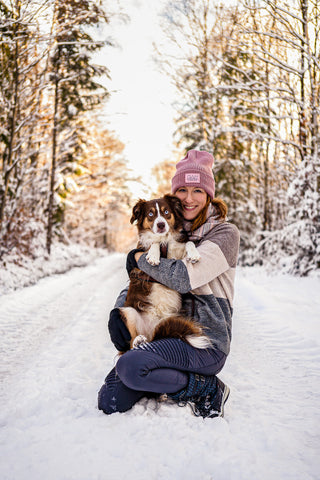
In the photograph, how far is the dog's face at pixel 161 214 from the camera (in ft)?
10.1

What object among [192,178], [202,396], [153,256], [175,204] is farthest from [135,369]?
[192,178]

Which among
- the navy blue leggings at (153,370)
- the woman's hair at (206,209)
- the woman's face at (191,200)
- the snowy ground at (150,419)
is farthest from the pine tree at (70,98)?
the navy blue leggings at (153,370)

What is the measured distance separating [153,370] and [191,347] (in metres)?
0.33

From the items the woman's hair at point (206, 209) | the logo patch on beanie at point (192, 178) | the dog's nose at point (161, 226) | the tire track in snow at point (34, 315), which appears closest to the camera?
the woman's hair at point (206, 209)

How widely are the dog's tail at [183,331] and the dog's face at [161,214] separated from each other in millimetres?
895

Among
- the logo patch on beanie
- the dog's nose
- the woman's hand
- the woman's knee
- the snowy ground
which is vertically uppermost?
the logo patch on beanie

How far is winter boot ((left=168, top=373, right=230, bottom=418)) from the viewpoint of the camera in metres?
2.33

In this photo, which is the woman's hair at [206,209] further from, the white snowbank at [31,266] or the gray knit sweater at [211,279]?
the white snowbank at [31,266]

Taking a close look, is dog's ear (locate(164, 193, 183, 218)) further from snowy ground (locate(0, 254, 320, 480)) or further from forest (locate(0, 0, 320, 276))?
forest (locate(0, 0, 320, 276))

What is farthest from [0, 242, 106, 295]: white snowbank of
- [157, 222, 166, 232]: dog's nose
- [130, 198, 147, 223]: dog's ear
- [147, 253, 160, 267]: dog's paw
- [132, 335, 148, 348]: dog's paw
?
[147, 253, 160, 267]: dog's paw

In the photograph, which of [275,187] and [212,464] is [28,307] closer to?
[212,464]

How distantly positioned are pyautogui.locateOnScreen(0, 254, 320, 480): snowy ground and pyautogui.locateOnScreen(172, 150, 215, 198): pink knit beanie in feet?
5.88

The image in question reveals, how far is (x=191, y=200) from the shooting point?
3008 millimetres

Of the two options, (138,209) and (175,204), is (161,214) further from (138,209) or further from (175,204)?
(138,209)
